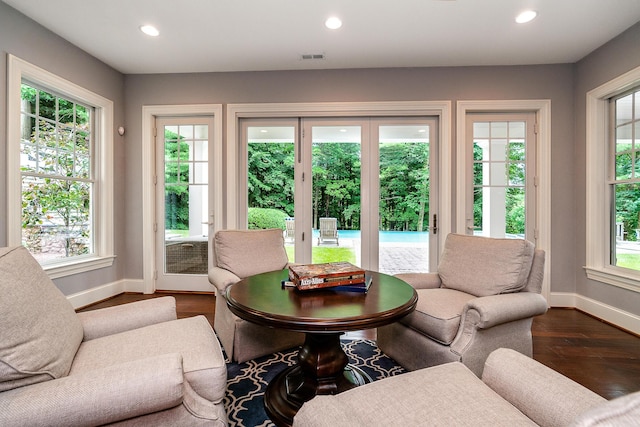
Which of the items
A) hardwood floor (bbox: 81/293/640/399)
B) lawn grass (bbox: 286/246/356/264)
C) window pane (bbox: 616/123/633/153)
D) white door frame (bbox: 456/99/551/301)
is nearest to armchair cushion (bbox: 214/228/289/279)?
hardwood floor (bbox: 81/293/640/399)

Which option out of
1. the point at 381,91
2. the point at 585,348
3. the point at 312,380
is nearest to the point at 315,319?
the point at 312,380

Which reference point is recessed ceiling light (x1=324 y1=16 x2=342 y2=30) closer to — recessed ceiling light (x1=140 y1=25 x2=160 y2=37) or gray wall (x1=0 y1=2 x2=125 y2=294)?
recessed ceiling light (x1=140 y1=25 x2=160 y2=37)

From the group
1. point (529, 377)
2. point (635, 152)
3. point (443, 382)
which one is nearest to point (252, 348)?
point (443, 382)

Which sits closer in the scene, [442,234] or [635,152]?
[635,152]

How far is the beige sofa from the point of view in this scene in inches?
33.0

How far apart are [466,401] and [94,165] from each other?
3.99 meters

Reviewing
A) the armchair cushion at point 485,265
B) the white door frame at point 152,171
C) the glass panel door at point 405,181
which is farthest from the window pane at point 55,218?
the armchair cushion at point 485,265

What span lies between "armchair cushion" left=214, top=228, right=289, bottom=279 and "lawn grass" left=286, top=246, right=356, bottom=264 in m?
1.07

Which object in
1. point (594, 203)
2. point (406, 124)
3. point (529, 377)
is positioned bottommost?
point (529, 377)

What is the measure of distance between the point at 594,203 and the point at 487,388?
10.0ft

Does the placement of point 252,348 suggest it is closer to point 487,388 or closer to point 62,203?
point 487,388

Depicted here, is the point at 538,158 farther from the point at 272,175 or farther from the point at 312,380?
the point at 312,380

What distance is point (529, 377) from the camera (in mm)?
957

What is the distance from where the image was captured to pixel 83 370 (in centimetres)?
113
